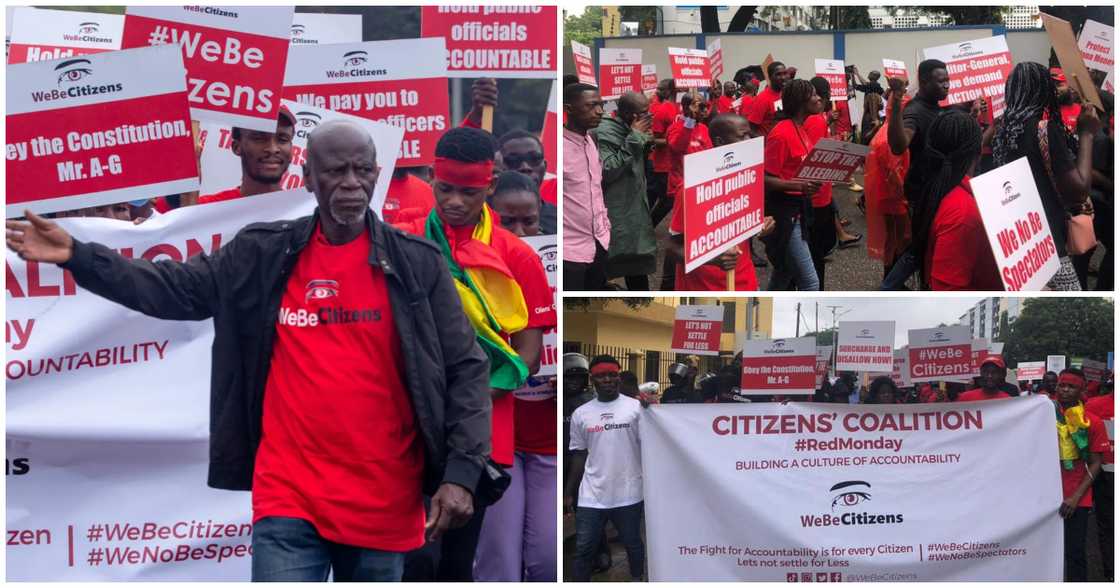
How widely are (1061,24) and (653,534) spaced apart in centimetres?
330

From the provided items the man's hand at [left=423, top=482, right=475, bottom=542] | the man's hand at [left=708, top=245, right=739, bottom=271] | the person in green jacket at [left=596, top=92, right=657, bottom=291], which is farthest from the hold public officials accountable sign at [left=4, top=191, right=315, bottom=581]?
the person in green jacket at [left=596, top=92, right=657, bottom=291]

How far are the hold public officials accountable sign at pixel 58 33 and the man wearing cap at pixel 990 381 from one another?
5290 mm

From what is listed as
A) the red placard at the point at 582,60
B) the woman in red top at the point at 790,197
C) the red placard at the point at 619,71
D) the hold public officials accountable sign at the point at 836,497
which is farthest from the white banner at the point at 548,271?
the red placard at the point at 619,71

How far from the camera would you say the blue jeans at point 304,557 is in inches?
151

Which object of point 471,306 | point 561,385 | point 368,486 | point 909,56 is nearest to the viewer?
point 368,486

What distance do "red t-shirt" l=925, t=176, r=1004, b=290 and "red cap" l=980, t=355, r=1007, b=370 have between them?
336 mm

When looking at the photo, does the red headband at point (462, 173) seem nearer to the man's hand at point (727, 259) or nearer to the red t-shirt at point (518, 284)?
the red t-shirt at point (518, 284)

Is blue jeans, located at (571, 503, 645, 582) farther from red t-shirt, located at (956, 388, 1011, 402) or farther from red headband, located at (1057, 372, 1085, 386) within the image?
red headband, located at (1057, 372, 1085, 386)

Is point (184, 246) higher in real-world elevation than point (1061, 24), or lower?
lower

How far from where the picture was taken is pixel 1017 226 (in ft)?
19.2

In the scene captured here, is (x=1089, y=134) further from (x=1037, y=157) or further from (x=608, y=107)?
(x=608, y=107)

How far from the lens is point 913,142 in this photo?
7559 millimetres

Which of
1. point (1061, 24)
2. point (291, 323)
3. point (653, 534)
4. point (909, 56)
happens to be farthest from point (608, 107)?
point (291, 323)

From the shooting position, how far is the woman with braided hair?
6.36 m
